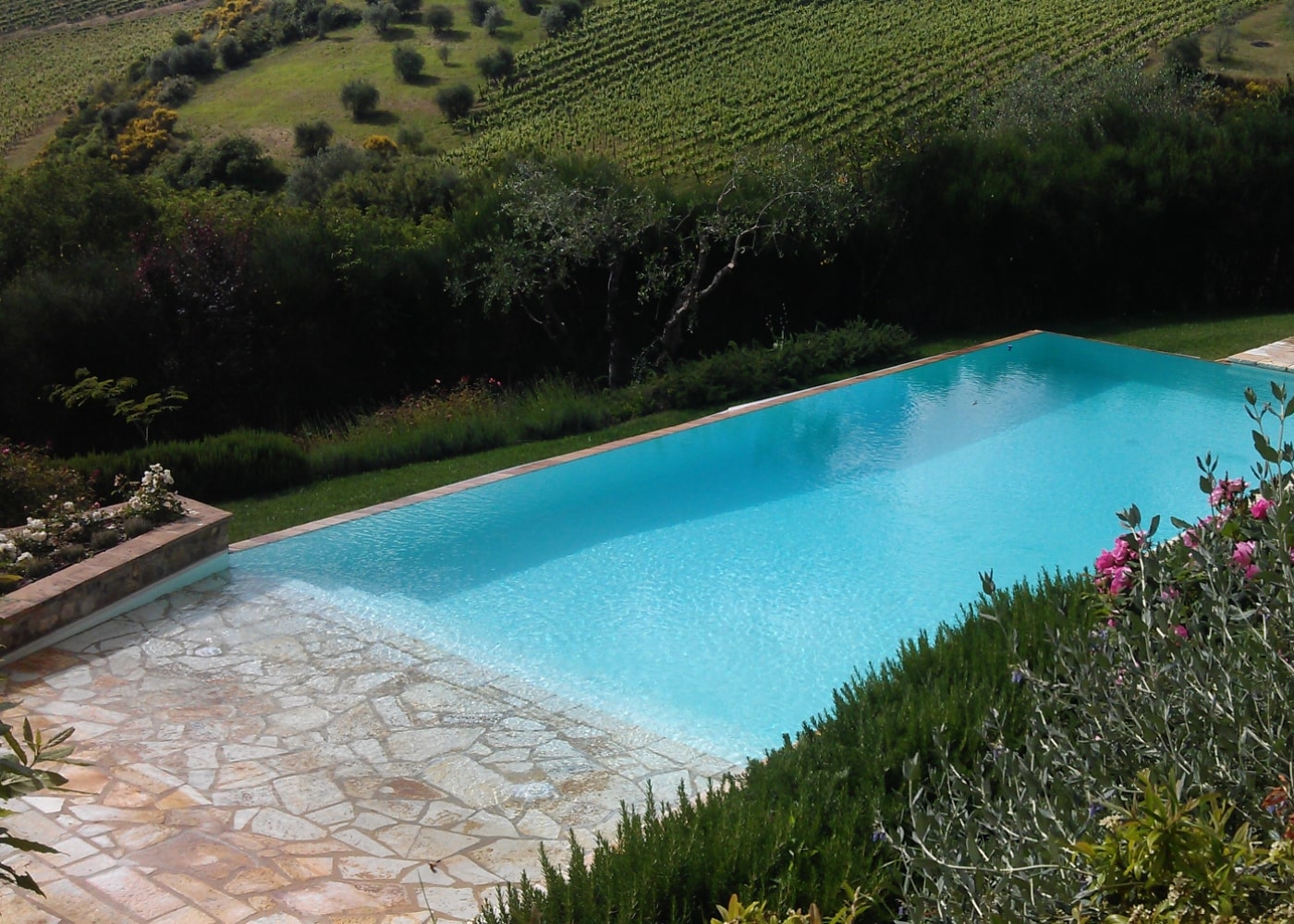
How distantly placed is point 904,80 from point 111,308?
29927 mm

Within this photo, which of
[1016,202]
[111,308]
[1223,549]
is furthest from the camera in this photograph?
[1016,202]

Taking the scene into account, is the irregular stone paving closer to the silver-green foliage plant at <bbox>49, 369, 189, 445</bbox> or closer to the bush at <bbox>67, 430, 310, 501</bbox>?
the bush at <bbox>67, 430, 310, 501</bbox>

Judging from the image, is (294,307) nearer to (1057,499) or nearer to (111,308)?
(111,308)

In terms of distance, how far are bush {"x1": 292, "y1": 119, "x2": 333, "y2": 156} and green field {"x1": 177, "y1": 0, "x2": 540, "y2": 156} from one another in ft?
1.56

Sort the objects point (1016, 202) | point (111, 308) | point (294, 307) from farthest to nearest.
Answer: point (1016, 202), point (294, 307), point (111, 308)

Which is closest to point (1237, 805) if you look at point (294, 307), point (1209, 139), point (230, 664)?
point (230, 664)

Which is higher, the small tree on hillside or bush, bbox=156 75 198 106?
the small tree on hillside

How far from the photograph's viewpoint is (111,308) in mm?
13125

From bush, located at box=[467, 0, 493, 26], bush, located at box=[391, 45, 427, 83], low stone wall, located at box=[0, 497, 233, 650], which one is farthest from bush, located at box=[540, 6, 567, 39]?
low stone wall, located at box=[0, 497, 233, 650]

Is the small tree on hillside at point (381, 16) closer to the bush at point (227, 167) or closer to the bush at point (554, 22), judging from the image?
the bush at point (554, 22)

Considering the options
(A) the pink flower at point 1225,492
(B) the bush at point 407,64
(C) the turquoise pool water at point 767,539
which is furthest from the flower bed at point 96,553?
(B) the bush at point 407,64

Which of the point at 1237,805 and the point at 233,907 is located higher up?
the point at 1237,805

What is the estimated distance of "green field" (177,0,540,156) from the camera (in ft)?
139

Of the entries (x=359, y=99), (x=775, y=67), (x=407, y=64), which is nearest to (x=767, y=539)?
(x=775, y=67)
